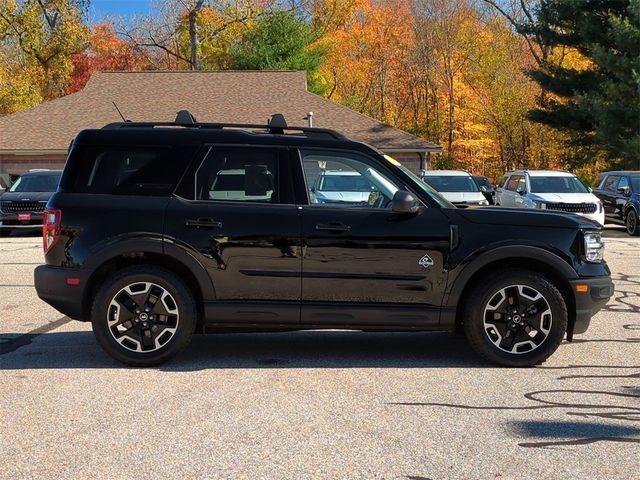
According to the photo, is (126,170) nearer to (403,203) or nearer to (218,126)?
(218,126)

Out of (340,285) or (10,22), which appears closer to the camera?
(340,285)

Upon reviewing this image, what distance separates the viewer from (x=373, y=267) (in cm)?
614

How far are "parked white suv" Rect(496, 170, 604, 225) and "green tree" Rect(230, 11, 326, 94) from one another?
72.3ft

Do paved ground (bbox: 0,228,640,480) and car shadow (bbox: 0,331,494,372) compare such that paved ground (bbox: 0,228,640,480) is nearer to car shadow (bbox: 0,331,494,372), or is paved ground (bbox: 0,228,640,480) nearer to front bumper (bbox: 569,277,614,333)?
car shadow (bbox: 0,331,494,372)

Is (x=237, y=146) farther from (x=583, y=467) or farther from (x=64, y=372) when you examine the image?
(x=583, y=467)

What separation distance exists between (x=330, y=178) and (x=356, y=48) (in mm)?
48251

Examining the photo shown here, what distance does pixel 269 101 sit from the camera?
32125 millimetres

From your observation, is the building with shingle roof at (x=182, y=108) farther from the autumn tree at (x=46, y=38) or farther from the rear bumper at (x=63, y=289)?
the rear bumper at (x=63, y=289)

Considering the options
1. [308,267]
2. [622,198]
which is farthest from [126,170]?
[622,198]

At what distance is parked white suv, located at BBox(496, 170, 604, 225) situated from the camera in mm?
19234

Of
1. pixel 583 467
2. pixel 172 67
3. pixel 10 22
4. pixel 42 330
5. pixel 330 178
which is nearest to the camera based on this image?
pixel 583 467

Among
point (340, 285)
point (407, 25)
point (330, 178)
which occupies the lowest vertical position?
point (340, 285)

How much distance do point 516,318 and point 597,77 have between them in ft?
88.0

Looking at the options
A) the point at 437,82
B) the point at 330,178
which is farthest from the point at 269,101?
the point at 330,178
